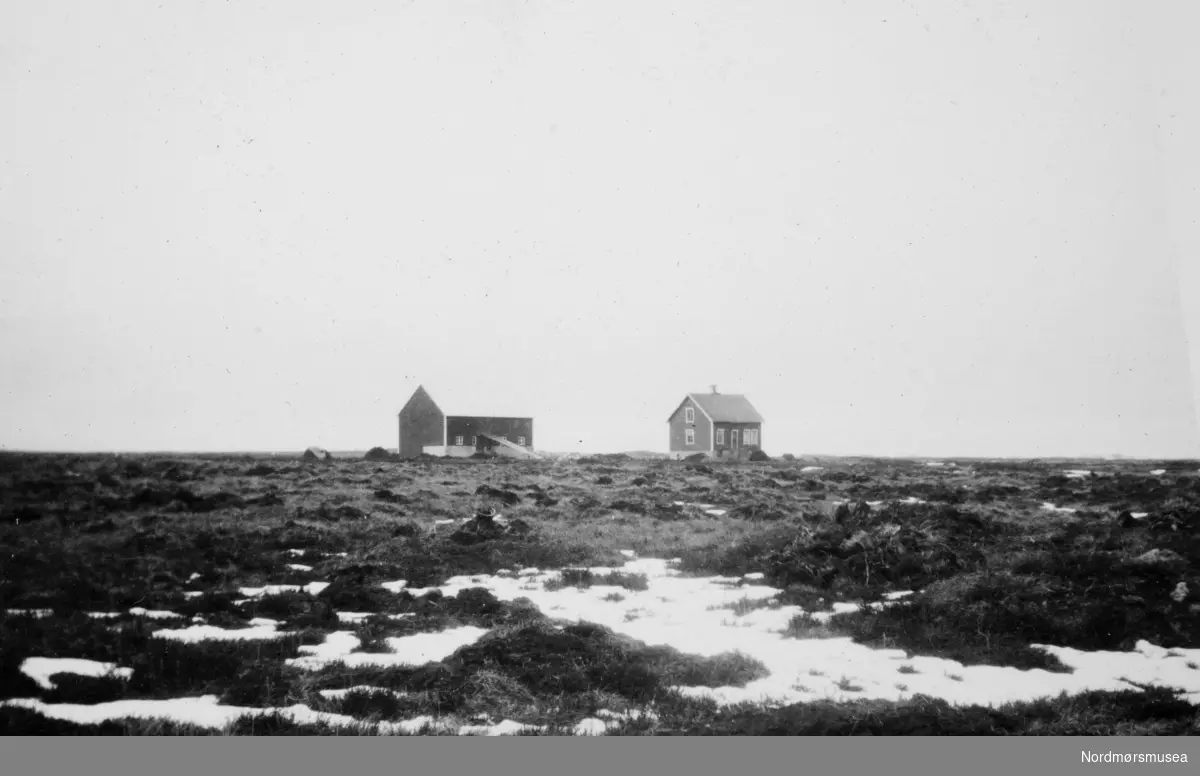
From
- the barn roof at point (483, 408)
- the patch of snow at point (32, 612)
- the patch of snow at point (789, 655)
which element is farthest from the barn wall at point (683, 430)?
the patch of snow at point (32, 612)

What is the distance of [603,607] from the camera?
775 cm

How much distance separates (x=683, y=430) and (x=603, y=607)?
3.45m

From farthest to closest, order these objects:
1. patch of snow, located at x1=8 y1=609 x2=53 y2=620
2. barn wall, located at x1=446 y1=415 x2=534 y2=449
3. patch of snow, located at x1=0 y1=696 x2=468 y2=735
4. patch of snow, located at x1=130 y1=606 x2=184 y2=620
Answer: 1. barn wall, located at x1=446 y1=415 x2=534 y2=449
2. patch of snow, located at x1=130 y1=606 x2=184 y2=620
3. patch of snow, located at x1=8 y1=609 x2=53 y2=620
4. patch of snow, located at x1=0 y1=696 x2=468 y2=735

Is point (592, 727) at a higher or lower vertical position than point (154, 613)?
lower

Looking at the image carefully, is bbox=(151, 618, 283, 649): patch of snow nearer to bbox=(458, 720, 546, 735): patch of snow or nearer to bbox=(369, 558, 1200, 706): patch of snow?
bbox=(369, 558, 1200, 706): patch of snow

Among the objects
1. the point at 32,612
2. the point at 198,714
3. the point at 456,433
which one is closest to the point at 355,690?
the point at 198,714

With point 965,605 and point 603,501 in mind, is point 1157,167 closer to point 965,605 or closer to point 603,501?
point 965,605

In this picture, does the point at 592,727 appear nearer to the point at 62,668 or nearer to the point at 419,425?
the point at 62,668

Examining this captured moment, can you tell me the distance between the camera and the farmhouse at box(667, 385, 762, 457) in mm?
9875

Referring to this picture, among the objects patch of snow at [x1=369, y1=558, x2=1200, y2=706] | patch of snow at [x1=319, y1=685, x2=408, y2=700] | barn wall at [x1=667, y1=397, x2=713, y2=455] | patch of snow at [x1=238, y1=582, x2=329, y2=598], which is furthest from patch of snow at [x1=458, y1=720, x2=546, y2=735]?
barn wall at [x1=667, y1=397, x2=713, y2=455]

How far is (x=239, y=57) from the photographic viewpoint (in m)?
8.88

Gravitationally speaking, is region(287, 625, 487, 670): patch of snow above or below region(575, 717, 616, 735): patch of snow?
above

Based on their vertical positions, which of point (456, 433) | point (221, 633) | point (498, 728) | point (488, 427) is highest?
point (488, 427)

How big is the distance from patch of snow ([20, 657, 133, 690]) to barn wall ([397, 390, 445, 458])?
18.2 feet
